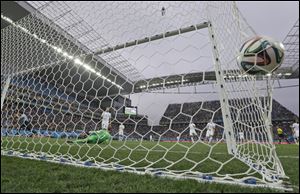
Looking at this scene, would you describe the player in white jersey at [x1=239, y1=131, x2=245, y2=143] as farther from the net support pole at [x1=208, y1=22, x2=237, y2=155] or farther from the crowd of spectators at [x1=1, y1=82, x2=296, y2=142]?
the net support pole at [x1=208, y1=22, x2=237, y2=155]

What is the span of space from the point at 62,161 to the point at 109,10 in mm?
6015

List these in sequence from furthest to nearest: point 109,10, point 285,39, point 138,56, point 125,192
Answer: point 285,39 → point 109,10 → point 138,56 → point 125,192

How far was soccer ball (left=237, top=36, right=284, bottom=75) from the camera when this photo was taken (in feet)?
7.27

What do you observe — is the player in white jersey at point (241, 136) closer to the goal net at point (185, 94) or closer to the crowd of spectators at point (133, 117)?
the goal net at point (185, 94)

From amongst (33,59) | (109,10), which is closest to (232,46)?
(109,10)

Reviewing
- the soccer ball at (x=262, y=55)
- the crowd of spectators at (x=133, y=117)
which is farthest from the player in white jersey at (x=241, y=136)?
the soccer ball at (x=262, y=55)

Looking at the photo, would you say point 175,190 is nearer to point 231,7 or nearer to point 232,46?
point 232,46

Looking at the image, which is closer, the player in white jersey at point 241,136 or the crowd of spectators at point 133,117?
the crowd of spectators at point 133,117

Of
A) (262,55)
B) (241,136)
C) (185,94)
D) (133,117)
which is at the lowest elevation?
(241,136)

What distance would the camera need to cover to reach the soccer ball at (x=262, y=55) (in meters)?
2.22

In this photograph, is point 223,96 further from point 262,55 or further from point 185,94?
point 185,94

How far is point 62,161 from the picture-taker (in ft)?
8.31

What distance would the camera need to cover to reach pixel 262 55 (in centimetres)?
223

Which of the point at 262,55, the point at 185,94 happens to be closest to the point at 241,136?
the point at 185,94
